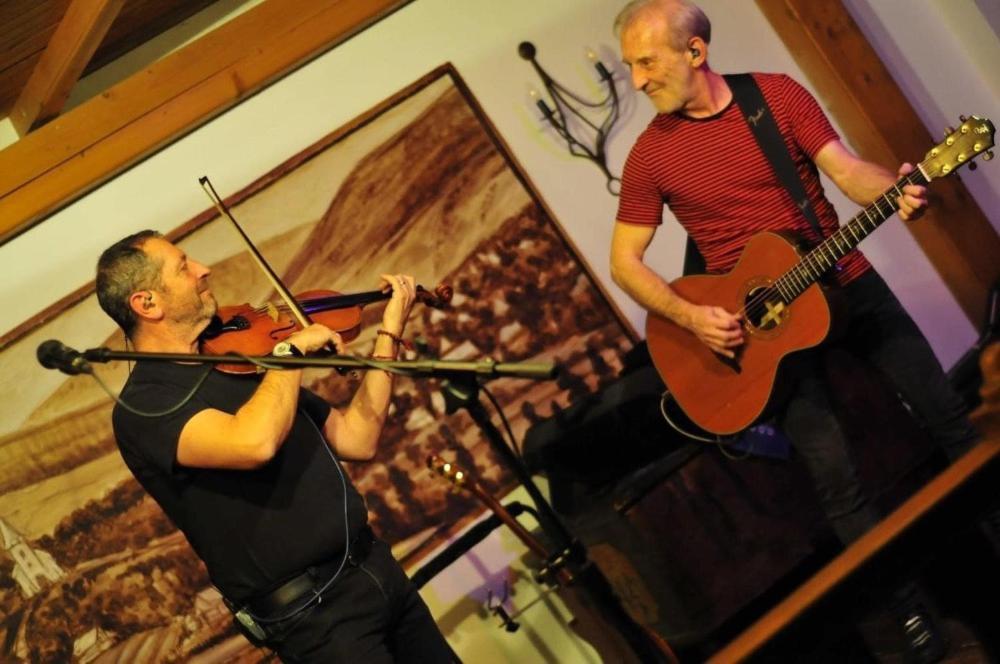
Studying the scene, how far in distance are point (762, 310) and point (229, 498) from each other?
5.24 feet

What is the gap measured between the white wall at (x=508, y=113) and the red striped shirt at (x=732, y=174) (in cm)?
118

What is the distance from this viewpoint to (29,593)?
12.5 ft

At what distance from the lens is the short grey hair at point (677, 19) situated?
10.5ft

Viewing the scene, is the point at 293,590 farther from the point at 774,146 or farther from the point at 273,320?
the point at 774,146

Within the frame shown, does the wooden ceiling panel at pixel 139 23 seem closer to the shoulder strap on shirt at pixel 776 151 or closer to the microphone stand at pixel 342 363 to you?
the microphone stand at pixel 342 363

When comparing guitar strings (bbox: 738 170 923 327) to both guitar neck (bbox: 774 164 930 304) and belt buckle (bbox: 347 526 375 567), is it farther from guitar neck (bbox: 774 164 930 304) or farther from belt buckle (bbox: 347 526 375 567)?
belt buckle (bbox: 347 526 375 567)

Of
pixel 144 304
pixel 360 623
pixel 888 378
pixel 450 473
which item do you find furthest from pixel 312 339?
pixel 888 378

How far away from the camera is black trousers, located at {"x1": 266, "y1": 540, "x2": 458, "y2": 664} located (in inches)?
104

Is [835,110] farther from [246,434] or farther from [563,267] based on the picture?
[246,434]

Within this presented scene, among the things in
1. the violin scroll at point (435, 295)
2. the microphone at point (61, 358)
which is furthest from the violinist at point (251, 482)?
the microphone at point (61, 358)

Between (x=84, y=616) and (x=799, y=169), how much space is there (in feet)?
9.27

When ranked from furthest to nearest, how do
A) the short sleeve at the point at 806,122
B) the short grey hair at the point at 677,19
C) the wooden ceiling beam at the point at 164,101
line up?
the wooden ceiling beam at the point at 164,101 < the short grey hair at the point at 677,19 < the short sleeve at the point at 806,122

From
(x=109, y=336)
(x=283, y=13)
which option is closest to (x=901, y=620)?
(x=109, y=336)

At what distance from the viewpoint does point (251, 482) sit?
8.63 ft
